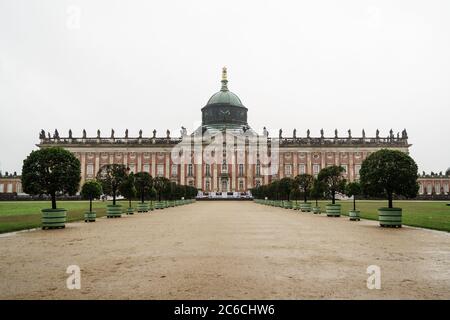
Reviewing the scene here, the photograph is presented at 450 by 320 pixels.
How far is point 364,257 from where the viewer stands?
816 cm

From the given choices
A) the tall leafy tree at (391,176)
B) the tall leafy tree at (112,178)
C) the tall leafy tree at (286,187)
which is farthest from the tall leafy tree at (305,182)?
the tall leafy tree at (391,176)

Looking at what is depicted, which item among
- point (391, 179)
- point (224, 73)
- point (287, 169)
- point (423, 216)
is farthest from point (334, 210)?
point (224, 73)

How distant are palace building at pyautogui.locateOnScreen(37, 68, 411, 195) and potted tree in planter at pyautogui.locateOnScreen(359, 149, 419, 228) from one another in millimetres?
55132

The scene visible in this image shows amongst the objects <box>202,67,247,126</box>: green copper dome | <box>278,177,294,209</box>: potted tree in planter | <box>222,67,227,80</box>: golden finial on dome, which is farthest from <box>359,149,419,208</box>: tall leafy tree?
<box>222,67,227,80</box>: golden finial on dome

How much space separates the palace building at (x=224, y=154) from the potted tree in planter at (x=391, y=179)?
181 ft

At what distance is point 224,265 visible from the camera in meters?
7.24

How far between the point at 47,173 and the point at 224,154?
56435mm

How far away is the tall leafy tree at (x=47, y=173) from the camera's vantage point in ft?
47.4

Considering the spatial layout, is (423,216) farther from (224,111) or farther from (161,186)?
(224,111)

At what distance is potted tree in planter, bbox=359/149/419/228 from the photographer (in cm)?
1462

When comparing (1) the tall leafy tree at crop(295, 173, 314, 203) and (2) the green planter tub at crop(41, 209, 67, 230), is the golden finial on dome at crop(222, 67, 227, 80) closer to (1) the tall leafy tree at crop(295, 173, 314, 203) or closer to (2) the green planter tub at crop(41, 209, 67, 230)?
(1) the tall leafy tree at crop(295, 173, 314, 203)

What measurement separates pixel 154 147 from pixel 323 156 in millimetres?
27862
